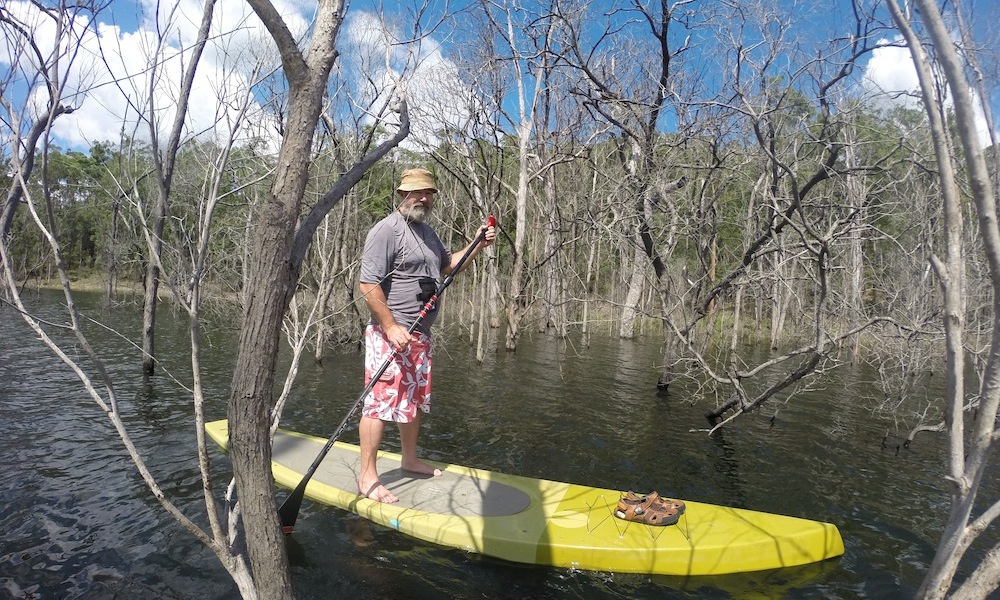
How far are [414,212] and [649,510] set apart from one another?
2.44 metres

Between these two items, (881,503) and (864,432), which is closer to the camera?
(881,503)

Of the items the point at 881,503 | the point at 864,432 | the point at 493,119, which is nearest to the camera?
the point at 881,503

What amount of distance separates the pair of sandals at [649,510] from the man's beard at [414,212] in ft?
7.45

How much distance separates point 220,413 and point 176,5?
209 inches

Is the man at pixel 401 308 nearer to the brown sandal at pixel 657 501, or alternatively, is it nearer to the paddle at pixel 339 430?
the paddle at pixel 339 430

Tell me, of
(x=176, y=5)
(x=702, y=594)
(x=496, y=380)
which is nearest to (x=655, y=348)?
(x=496, y=380)

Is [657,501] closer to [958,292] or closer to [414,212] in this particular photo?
[958,292]

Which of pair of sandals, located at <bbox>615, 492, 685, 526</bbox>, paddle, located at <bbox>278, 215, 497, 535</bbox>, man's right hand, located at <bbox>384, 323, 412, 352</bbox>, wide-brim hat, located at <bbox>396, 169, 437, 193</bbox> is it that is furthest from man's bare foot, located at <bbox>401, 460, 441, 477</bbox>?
wide-brim hat, located at <bbox>396, 169, 437, 193</bbox>

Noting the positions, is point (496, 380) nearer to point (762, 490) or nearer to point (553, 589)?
point (762, 490)

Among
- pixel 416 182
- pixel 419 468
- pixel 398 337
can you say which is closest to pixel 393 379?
pixel 398 337

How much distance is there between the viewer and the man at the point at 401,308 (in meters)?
3.63

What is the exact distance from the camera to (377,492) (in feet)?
12.5

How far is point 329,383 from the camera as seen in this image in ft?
29.7

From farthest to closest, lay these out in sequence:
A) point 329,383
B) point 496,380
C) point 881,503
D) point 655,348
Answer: point 655,348
point 496,380
point 329,383
point 881,503
